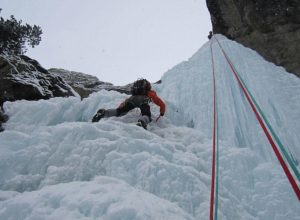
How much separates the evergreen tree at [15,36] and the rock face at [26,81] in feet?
6.77

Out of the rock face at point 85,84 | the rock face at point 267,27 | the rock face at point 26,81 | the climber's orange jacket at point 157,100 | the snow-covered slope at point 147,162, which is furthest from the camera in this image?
the rock face at point 85,84

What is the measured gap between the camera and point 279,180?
4.29 meters

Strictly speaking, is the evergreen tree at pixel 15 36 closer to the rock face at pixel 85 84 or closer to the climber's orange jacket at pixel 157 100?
the rock face at pixel 85 84

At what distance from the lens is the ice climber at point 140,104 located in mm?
6422

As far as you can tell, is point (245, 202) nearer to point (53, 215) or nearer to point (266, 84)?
point (53, 215)

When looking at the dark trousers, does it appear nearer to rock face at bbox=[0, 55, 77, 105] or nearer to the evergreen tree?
rock face at bbox=[0, 55, 77, 105]

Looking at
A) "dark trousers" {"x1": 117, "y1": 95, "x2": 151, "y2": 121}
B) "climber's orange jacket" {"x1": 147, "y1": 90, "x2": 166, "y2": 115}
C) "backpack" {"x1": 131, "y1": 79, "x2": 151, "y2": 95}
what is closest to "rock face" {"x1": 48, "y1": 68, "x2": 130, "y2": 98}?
"backpack" {"x1": 131, "y1": 79, "x2": 151, "y2": 95}

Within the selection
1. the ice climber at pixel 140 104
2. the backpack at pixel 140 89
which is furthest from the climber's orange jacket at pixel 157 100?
the backpack at pixel 140 89

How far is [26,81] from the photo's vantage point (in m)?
8.16

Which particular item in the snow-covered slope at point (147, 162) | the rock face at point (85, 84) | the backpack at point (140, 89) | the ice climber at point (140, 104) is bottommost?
the snow-covered slope at point (147, 162)

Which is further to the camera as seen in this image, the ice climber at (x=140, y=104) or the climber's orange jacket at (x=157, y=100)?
the climber's orange jacket at (x=157, y=100)

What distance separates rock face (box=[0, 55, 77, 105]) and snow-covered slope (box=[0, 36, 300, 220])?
2.55ft

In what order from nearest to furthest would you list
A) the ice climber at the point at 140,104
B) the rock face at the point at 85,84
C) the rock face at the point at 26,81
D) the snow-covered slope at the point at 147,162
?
Result: the snow-covered slope at the point at 147,162
the ice climber at the point at 140,104
the rock face at the point at 26,81
the rock face at the point at 85,84

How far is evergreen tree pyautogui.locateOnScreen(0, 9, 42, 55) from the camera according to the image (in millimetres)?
11422
